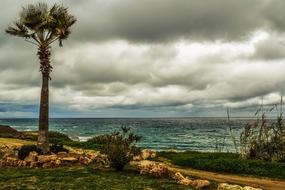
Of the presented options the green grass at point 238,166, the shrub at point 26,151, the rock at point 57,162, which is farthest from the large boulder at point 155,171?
the shrub at point 26,151

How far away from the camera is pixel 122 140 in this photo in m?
23.4

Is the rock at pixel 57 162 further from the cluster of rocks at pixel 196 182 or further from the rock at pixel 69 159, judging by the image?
the cluster of rocks at pixel 196 182

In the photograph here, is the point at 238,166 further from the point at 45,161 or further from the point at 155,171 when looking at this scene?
the point at 45,161

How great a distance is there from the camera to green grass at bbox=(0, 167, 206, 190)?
57.5 feet

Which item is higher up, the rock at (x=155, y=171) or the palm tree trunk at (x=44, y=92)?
the palm tree trunk at (x=44, y=92)

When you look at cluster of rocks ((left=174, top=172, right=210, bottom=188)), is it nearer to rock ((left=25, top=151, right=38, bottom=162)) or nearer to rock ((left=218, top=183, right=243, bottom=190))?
rock ((left=218, top=183, right=243, bottom=190))

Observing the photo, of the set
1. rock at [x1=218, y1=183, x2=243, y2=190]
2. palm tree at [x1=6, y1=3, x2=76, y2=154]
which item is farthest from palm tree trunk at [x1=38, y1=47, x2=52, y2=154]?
rock at [x1=218, y1=183, x2=243, y2=190]

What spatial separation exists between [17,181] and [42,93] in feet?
36.9

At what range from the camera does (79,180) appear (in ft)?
62.2

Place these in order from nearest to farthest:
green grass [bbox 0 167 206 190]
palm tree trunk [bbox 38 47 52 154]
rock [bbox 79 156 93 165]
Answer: green grass [bbox 0 167 206 190] → rock [bbox 79 156 93 165] → palm tree trunk [bbox 38 47 52 154]

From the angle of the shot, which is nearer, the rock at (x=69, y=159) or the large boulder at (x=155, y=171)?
the large boulder at (x=155, y=171)

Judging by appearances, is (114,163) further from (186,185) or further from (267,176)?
(267,176)

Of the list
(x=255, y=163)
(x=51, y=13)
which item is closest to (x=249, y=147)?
(x=255, y=163)

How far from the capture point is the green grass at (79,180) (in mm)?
17531
